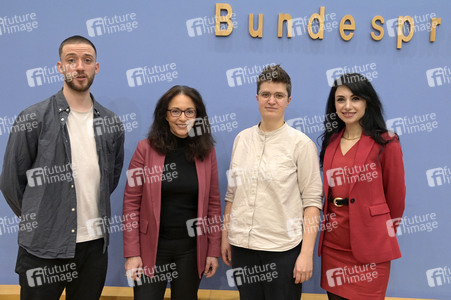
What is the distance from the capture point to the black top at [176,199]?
1725mm

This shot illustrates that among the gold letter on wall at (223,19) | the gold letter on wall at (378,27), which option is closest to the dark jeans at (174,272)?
the gold letter on wall at (223,19)

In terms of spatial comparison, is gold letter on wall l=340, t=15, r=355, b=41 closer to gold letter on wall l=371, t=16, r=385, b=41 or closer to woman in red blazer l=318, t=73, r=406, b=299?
gold letter on wall l=371, t=16, r=385, b=41

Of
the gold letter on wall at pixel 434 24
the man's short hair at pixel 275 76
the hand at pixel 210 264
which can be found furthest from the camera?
the gold letter on wall at pixel 434 24

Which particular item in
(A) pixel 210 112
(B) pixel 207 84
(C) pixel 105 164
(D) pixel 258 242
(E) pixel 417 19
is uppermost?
(E) pixel 417 19

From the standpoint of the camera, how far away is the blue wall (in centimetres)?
A: 225

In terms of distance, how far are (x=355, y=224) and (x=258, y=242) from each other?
1.54ft

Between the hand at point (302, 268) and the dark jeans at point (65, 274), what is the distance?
38.1 inches

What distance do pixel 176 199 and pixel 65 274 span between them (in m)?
0.64

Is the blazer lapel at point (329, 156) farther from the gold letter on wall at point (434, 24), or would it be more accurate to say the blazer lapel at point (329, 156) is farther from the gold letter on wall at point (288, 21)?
the gold letter on wall at point (434, 24)

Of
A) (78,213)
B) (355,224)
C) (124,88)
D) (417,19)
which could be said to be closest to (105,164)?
(78,213)

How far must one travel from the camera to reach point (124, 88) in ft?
7.63

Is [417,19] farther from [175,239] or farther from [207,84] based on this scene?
[175,239]

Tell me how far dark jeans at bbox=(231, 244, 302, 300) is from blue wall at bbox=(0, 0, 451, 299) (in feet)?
2.21

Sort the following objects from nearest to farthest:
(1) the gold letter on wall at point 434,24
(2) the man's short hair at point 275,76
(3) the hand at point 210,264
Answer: (2) the man's short hair at point 275,76 < (3) the hand at point 210,264 < (1) the gold letter on wall at point 434,24
